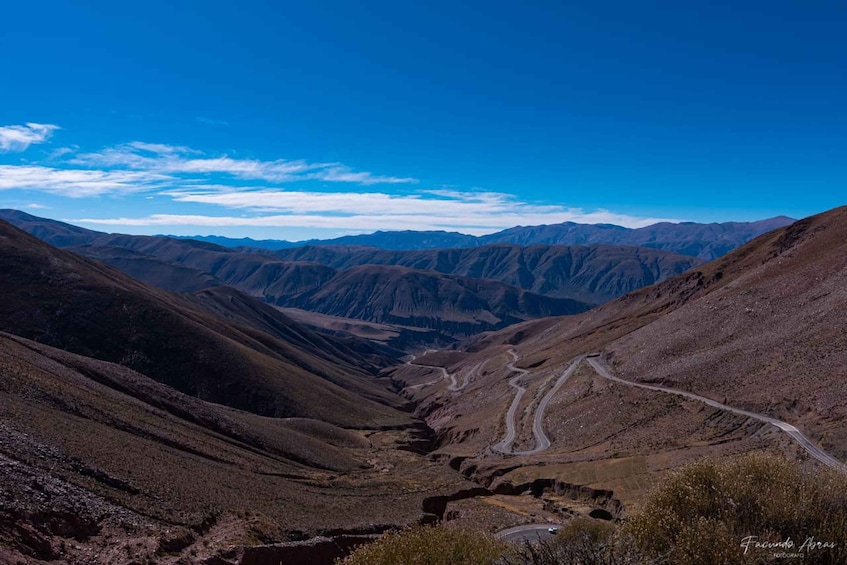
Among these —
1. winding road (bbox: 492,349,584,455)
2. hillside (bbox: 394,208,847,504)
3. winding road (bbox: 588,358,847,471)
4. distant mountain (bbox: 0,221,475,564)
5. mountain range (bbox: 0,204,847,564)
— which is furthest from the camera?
winding road (bbox: 492,349,584,455)

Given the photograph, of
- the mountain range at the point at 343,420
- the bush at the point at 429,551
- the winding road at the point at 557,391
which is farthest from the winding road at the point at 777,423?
the bush at the point at 429,551

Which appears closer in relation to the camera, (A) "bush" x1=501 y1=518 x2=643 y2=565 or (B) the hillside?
(A) "bush" x1=501 y1=518 x2=643 y2=565

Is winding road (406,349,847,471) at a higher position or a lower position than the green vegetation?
lower

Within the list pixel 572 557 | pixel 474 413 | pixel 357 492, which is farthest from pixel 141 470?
pixel 474 413

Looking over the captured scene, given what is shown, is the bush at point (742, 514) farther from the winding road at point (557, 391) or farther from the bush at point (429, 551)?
the winding road at point (557, 391)

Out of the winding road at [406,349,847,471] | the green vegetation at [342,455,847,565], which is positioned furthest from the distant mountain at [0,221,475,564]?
the green vegetation at [342,455,847,565]

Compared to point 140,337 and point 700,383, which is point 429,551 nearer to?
point 700,383

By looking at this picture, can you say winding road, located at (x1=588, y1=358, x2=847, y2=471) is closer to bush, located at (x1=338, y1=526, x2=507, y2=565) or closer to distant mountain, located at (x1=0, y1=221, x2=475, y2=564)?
bush, located at (x1=338, y1=526, x2=507, y2=565)
